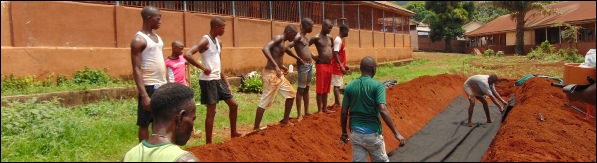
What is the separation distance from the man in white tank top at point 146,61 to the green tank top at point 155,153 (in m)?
2.18

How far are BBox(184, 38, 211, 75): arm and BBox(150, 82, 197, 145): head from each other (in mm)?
3048

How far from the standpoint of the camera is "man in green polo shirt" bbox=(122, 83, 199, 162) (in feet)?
7.32

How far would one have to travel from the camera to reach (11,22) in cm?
811

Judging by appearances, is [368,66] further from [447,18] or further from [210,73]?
[447,18]

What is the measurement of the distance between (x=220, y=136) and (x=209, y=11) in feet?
21.2

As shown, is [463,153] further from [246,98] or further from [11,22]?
[11,22]

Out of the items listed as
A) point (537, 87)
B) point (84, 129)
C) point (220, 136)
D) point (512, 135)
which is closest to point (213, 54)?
point (220, 136)

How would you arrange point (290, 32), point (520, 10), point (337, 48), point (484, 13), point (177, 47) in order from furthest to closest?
1. point (484, 13)
2. point (520, 10)
3. point (337, 48)
4. point (290, 32)
5. point (177, 47)

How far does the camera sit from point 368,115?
4.45m

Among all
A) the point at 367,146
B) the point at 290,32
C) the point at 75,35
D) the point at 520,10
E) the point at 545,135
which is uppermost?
the point at 520,10

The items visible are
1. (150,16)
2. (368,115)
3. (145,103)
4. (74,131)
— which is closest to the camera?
(145,103)

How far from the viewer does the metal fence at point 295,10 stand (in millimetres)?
11663

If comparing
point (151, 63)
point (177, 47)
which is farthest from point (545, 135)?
point (151, 63)

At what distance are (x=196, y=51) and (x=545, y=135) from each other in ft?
16.4
